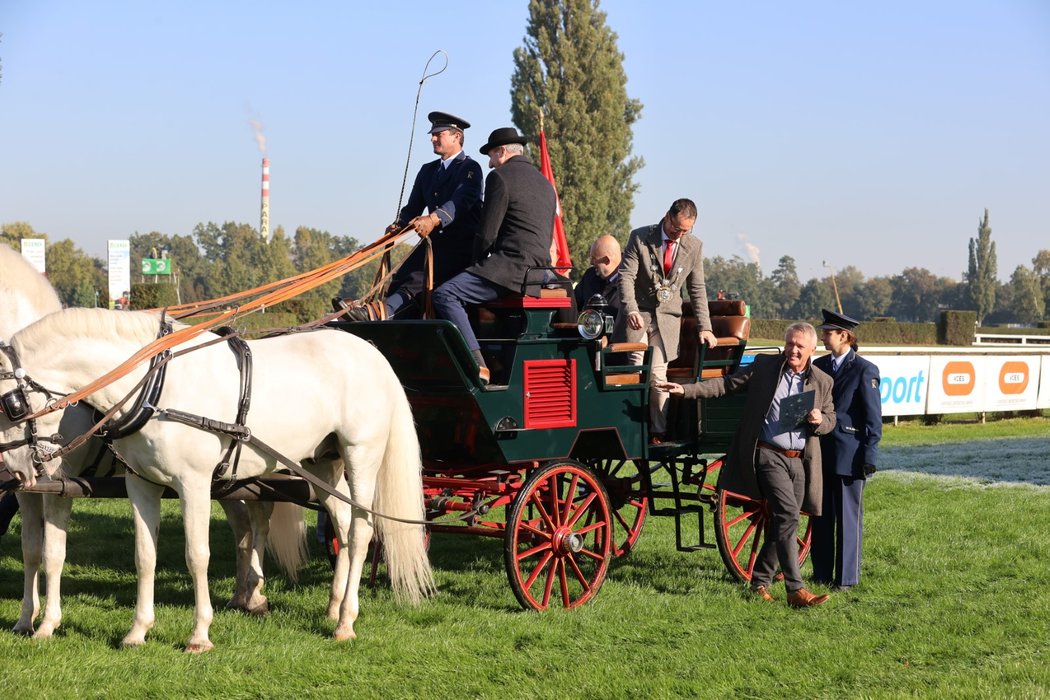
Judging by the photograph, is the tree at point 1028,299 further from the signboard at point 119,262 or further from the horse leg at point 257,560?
the horse leg at point 257,560

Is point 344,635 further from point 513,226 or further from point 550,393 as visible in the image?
point 513,226

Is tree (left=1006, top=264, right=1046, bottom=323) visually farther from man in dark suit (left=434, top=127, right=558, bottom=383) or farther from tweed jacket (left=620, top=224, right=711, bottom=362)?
man in dark suit (left=434, top=127, right=558, bottom=383)

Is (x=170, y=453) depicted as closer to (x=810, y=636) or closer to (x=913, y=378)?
(x=810, y=636)

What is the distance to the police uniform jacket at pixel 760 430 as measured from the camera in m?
6.83

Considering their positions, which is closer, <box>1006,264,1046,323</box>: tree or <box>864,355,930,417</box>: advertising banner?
<box>864,355,930,417</box>: advertising banner

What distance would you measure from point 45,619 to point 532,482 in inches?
105

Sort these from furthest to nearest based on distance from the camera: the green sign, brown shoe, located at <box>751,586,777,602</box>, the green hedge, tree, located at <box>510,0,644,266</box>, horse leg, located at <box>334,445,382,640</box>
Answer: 1. the green sign
2. the green hedge
3. tree, located at <box>510,0,644,266</box>
4. brown shoe, located at <box>751,586,777,602</box>
5. horse leg, located at <box>334,445,382,640</box>

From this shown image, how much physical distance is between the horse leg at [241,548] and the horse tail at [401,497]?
0.87m

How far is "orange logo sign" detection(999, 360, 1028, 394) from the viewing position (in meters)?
21.0

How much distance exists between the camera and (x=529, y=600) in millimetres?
6375

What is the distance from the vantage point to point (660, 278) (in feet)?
25.1

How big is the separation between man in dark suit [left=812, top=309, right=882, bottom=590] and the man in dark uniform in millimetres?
2362

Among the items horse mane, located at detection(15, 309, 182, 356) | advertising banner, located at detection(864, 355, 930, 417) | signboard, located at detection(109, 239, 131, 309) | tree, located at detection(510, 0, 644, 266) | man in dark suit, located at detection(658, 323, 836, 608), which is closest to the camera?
horse mane, located at detection(15, 309, 182, 356)

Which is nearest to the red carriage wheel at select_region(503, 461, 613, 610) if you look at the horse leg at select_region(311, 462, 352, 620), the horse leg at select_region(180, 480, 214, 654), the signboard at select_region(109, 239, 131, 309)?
the horse leg at select_region(311, 462, 352, 620)
